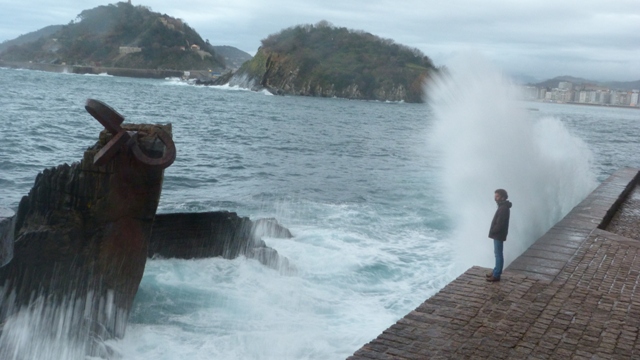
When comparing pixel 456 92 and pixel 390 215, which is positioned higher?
pixel 456 92

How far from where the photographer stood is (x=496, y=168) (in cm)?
1294

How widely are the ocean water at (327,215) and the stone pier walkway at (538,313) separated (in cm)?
129

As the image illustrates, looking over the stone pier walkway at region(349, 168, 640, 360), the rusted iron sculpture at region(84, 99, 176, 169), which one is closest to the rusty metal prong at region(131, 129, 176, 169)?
the rusted iron sculpture at region(84, 99, 176, 169)

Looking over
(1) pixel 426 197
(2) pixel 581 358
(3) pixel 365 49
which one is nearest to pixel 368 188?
(1) pixel 426 197

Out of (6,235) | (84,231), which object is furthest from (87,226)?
(6,235)

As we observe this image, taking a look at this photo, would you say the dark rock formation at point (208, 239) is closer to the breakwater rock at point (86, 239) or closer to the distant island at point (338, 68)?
the breakwater rock at point (86, 239)

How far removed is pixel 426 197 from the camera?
14.8 meters

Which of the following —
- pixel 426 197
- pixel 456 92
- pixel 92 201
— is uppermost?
pixel 456 92

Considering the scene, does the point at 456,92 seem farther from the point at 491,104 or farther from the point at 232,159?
the point at 232,159

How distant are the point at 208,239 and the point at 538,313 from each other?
462cm

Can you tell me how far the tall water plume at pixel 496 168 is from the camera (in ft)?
37.2

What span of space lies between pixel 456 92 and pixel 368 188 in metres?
2.97

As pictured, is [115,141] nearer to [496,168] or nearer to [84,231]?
[84,231]

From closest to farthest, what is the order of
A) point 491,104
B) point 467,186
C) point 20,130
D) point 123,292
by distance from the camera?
point 123,292 < point 467,186 < point 491,104 < point 20,130
